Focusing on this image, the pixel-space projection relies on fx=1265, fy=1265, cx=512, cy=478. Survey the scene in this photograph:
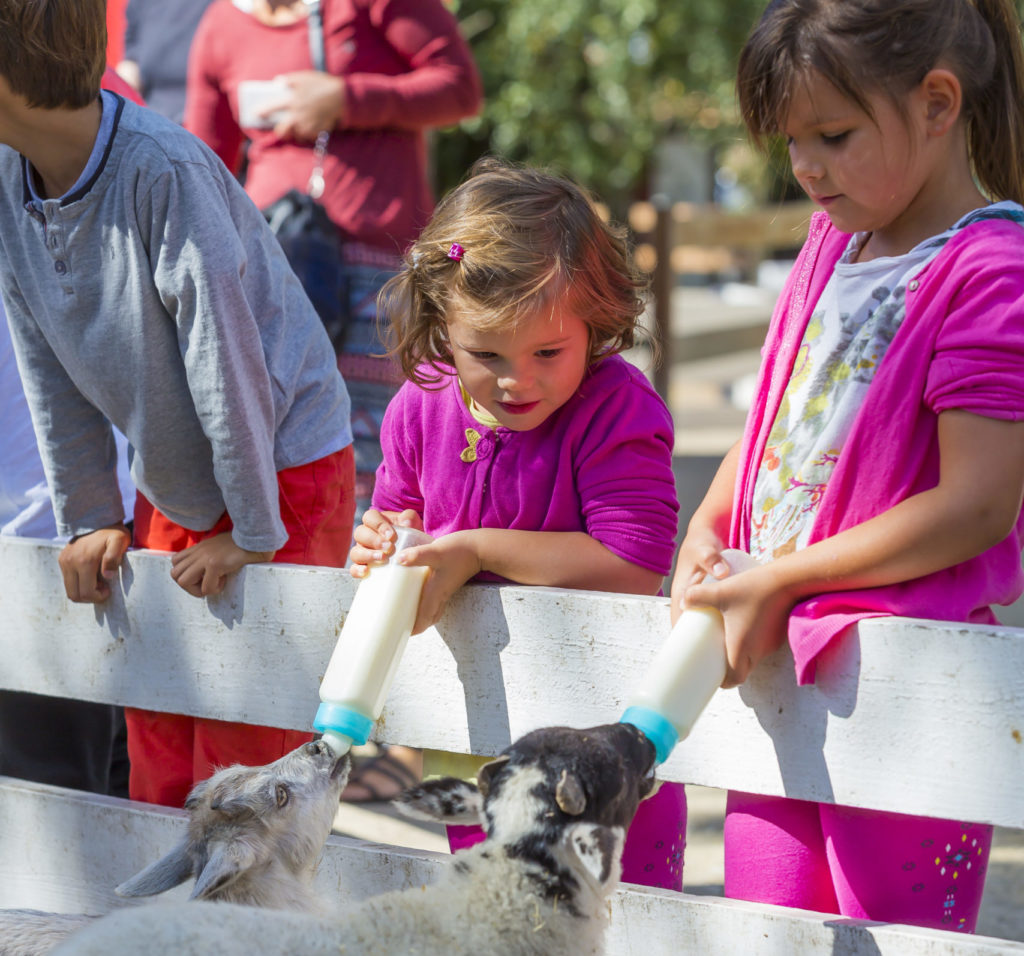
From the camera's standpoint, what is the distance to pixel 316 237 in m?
4.06

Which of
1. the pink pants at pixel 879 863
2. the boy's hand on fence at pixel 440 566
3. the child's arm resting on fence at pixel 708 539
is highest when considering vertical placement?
the child's arm resting on fence at pixel 708 539

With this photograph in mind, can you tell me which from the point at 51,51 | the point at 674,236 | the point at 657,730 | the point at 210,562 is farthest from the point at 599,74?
the point at 657,730

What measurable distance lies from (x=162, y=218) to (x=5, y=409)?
3.31 feet

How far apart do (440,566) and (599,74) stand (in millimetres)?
15556

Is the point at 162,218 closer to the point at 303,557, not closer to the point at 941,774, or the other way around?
the point at 303,557

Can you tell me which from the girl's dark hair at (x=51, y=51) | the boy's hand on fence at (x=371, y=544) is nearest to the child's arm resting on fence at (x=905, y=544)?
the boy's hand on fence at (x=371, y=544)

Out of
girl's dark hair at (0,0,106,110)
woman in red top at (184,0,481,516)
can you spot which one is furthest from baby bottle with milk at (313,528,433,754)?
woman in red top at (184,0,481,516)

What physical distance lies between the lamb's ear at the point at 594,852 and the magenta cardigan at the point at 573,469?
24.9 inches

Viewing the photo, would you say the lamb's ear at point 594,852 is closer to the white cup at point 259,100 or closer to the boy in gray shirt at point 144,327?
the boy in gray shirt at point 144,327

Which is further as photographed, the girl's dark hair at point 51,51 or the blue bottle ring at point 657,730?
the girl's dark hair at point 51,51

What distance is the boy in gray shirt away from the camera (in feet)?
7.89

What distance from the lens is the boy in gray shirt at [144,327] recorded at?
2.40 m

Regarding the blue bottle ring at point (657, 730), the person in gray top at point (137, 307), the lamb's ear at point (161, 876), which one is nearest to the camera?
the blue bottle ring at point (657, 730)

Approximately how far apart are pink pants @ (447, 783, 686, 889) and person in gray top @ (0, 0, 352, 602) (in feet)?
2.87
